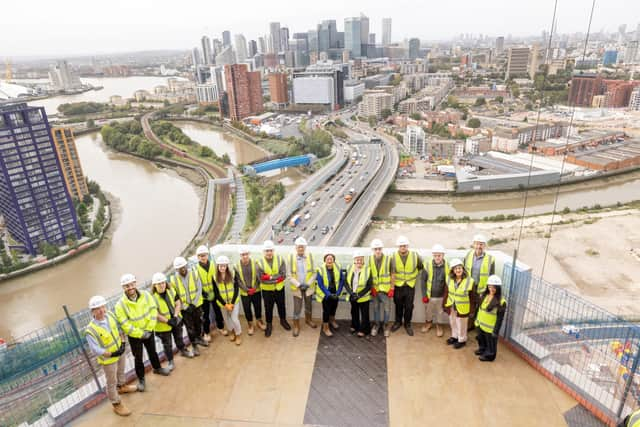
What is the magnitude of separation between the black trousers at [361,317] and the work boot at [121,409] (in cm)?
111

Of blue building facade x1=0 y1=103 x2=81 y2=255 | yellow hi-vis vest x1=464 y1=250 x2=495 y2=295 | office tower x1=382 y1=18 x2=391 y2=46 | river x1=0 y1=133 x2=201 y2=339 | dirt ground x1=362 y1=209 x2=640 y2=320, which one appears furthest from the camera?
office tower x1=382 y1=18 x2=391 y2=46

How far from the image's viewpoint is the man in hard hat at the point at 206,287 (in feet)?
6.81

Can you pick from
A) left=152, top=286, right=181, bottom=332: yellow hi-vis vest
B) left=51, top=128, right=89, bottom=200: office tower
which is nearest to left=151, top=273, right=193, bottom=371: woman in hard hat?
left=152, top=286, right=181, bottom=332: yellow hi-vis vest

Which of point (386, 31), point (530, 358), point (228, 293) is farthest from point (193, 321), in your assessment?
point (386, 31)

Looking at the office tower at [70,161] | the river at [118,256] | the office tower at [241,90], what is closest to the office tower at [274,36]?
the office tower at [241,90]

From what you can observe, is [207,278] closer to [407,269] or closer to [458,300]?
[407,269]

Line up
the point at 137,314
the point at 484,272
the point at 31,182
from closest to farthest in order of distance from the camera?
1. the point at 137,314
2. the point at 484,272
3. the point at 31,182

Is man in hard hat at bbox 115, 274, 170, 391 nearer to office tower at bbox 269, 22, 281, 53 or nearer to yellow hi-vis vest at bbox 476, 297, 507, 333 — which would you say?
yellow hi-vis vest at bbox 476, 297, 507, 333

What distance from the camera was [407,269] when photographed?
209 cm

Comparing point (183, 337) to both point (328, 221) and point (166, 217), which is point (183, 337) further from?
point (166, 217)

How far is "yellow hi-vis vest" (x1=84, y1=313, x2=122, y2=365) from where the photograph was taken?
1.65 meters

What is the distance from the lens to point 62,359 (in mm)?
1817

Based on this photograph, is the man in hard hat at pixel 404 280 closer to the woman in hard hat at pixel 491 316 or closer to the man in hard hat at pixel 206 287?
the woman in hard hat at pixel 491 316

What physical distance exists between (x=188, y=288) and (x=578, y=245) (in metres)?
12.2
